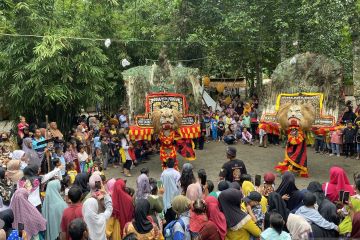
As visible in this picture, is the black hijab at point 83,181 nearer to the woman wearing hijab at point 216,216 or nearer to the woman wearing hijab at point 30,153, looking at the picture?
the woman wearing hijab at point 216,216

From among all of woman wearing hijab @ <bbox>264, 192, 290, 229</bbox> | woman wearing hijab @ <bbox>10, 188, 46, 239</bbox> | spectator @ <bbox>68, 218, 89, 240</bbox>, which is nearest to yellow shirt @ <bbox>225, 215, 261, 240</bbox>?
woman wearing hijab @ <bbox>264, 192, 290, 229</bbox>

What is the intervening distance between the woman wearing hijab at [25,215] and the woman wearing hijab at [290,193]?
3.38 m

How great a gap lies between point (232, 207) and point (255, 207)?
520 millimetres

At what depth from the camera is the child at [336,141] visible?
12.6 metres

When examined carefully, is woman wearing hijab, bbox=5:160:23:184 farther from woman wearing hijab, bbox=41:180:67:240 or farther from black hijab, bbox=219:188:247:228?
black hijab, bbox=219:188:247:228

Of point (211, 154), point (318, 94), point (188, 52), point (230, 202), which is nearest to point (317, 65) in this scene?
point (318, 94)

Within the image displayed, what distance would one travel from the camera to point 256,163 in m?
12.5

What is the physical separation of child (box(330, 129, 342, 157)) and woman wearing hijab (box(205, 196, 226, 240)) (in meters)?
8.72

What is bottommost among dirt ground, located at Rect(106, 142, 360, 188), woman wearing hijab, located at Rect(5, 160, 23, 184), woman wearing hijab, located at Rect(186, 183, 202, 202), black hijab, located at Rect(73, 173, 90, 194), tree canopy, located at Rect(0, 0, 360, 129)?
dirt ground, located at Rect(106, 142, 360, 188)

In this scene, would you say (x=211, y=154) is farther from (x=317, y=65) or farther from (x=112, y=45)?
(x=112, y=45)

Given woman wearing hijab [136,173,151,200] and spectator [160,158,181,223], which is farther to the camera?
spectator [160,158,181,223]

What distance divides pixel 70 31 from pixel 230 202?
9454 mm

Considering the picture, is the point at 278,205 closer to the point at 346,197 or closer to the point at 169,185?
the point at 346,197

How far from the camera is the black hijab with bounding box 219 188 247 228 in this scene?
4.99m
